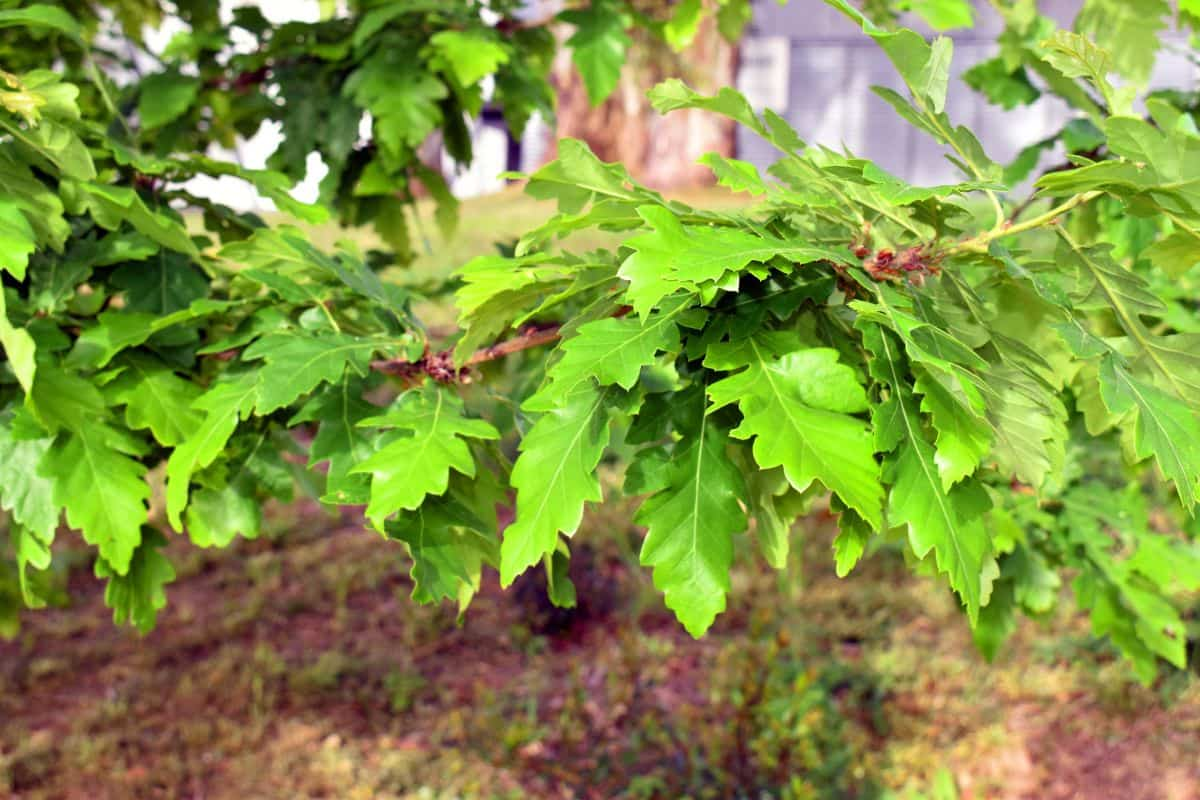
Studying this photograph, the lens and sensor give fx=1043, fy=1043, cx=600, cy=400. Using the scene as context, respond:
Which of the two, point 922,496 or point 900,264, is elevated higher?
point 900,264

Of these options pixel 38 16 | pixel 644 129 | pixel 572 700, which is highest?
pixel 38 16

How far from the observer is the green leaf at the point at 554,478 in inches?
45.1

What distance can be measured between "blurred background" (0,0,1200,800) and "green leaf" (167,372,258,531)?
2.67m

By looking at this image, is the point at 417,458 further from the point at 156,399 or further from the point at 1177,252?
the point at 1177,252

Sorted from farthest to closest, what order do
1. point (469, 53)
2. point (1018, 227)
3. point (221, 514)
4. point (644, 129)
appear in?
1. point (644, 129)
2. point (469, 53)
3. point (221, 514)
4. point (1018, 227)

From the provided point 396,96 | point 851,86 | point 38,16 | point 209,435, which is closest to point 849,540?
point 209,435

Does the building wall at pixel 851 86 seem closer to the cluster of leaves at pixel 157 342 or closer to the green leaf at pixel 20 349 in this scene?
the cluster of leaves at pixel 157 342

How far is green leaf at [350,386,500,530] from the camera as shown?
1.23m

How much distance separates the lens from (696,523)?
117 cm

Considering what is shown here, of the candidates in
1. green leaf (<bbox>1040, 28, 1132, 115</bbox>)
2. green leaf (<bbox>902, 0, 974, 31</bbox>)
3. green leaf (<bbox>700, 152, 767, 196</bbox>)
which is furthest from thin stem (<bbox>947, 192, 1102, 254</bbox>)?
green leaf (<bbox>902, 0, 974, 31</bbox>)

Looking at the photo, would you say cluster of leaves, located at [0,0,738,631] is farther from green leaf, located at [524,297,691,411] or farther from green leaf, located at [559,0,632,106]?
green leaf, located at [559,0,632,106]

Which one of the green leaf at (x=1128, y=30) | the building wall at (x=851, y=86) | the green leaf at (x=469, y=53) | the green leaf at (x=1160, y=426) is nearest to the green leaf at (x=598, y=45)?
the green leaf at (x=469, y=53)

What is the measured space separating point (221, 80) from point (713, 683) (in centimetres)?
303

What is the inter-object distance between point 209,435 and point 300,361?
0.17 metres
